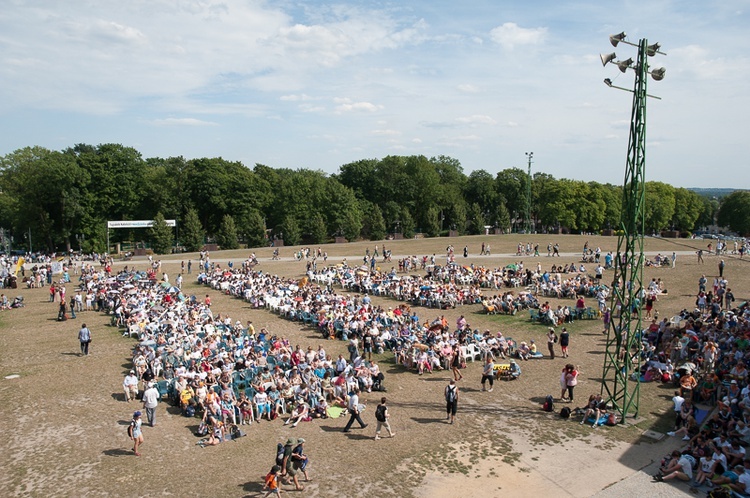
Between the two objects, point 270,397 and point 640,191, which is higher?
point 640,191

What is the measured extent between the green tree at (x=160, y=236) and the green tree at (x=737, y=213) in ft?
319

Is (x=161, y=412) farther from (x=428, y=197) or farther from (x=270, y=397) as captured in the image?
(x=428, y=197)

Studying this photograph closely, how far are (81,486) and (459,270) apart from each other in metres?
27.1

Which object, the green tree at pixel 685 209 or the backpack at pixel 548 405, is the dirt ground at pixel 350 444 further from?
the green tree at pixel 685 209

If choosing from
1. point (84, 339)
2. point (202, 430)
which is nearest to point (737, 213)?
point (84, 339)

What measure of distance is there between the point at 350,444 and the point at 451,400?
2.84m

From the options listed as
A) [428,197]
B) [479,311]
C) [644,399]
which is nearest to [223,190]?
[428,197]

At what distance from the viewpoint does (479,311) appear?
27328 millimetres

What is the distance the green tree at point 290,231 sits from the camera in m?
67.1

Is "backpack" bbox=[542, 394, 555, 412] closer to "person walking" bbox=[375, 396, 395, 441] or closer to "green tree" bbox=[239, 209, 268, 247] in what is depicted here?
"person walking" bbox=[375, 396, 395, 441]

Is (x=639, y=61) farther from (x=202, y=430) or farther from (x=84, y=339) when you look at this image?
(x=84, y=339)

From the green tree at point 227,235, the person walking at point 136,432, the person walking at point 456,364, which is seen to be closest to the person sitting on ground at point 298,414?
the person walking at point 136,432

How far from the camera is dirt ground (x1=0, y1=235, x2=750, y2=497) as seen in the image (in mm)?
10773

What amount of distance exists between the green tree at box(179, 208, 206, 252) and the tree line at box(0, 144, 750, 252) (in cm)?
12
